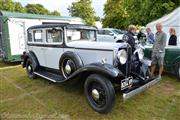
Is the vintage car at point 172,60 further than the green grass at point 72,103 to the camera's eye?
Yes

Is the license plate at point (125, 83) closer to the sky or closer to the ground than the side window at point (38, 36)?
closer to the ground

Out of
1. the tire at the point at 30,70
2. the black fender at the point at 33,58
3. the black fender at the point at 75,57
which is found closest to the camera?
the black fender at the point at 75,57

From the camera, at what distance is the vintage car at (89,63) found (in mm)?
4301

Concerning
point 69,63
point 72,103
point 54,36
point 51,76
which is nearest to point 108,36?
point 54,36

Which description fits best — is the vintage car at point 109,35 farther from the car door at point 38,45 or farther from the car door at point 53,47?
the car door at point 53,47

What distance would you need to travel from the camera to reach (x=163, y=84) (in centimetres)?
634

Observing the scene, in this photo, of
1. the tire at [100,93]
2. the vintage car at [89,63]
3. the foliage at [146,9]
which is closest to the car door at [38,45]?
the vintage car at [89,63]

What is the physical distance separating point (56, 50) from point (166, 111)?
130 inches

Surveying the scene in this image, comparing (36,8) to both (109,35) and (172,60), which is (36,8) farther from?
(172,60)

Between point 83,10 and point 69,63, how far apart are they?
111 feet

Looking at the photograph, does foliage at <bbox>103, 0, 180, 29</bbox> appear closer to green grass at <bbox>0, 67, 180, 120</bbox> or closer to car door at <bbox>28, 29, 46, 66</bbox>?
green grass at <bbox>0, 67, 180, 120</bbox>

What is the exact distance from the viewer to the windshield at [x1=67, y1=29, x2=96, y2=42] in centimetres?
573

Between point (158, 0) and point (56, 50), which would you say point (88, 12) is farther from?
point (56, 50)

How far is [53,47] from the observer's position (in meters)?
5.99
